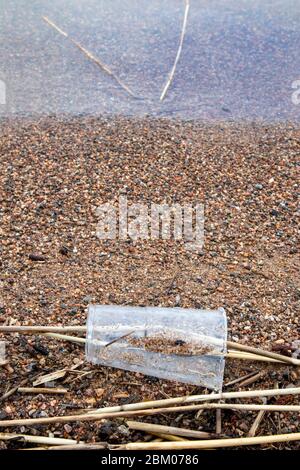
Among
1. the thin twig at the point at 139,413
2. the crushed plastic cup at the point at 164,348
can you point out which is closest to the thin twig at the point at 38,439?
the thin twig at the point at 139,413

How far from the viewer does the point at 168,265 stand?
1959mm

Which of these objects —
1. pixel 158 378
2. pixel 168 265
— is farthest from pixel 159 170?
pixel 158 378

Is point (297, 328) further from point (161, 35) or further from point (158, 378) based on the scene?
point (161, 35)

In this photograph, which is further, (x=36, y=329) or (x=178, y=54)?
(x=178, y=54)

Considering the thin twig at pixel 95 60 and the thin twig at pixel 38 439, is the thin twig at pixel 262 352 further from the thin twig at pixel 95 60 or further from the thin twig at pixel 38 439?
the thin twig at pixel 95 60

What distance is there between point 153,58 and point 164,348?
2050 millimetres

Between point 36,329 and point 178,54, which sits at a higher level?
point 178,54

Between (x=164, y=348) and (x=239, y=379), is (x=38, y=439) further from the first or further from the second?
(x=239, y=379)

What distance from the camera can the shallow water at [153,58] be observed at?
2.88 m

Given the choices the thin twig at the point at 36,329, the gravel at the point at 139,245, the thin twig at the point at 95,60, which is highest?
the thin twig at the point at 95,60

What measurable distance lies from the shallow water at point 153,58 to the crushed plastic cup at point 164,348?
4.55 ft

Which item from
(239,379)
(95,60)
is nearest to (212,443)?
(239,379)

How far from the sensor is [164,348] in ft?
5.08
